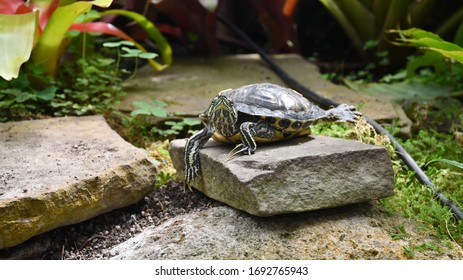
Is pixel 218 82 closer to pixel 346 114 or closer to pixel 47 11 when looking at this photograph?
pixel 47 11

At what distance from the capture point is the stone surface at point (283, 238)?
7.41 feet

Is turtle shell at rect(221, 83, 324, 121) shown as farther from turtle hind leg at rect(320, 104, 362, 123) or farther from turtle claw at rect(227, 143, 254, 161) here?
turtle hind leg at rect(320, 104, 362, 123)

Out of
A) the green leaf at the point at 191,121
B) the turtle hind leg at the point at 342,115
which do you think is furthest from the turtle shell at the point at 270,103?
the green leaf at the point at 191,121

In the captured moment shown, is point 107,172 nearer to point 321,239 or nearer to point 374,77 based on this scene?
point 321,239

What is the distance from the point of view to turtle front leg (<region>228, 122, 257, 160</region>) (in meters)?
2.43

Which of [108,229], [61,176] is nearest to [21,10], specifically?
[61,176]

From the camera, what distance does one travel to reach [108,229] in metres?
2.65

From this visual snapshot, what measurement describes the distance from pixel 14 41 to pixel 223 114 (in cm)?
130

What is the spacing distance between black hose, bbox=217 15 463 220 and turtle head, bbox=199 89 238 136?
103cm

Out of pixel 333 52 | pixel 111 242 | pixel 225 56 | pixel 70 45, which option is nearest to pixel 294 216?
pixel 111 242

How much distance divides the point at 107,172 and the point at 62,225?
30cm

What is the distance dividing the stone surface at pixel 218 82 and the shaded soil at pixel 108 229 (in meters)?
1.00

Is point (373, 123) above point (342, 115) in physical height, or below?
below

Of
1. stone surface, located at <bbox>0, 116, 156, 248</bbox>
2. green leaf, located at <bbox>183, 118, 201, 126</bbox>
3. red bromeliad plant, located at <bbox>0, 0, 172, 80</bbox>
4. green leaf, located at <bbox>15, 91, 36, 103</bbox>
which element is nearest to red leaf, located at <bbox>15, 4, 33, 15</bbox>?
red bromeliad plant, located at <bbox>0, 0, 172, 80</bbox>
